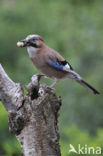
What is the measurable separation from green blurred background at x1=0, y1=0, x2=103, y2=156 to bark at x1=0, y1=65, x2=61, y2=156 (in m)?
1.72

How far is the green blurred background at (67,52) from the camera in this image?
8193 millimetres

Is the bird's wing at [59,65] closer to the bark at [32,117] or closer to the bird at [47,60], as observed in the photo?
the bird at [47,60]

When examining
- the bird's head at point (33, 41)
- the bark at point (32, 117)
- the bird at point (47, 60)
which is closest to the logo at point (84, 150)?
the bird at point (47, 60)

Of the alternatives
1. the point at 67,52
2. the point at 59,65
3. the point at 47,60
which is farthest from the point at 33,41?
the point at 67,52

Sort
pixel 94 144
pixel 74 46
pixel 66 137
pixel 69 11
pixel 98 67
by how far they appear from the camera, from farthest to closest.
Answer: pixel 69 11, pixel 74 46, pixel 98 67, pixel 66 137, pixel 94 144

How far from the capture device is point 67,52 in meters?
13.0

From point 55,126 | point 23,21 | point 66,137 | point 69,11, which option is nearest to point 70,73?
point 55,126

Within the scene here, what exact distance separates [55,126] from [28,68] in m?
6.83

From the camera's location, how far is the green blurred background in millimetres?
8193

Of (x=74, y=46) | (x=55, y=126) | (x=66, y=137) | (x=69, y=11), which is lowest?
(x=55, y=126)

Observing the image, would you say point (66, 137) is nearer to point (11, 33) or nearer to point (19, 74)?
point (19, 74)

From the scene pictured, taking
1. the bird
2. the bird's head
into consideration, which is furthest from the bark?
the bird

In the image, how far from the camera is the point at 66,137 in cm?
848

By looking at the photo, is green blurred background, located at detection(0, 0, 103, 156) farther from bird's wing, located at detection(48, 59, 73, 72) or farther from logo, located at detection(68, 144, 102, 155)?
bird's wing, located at detection(48, 59, 73, 72)
